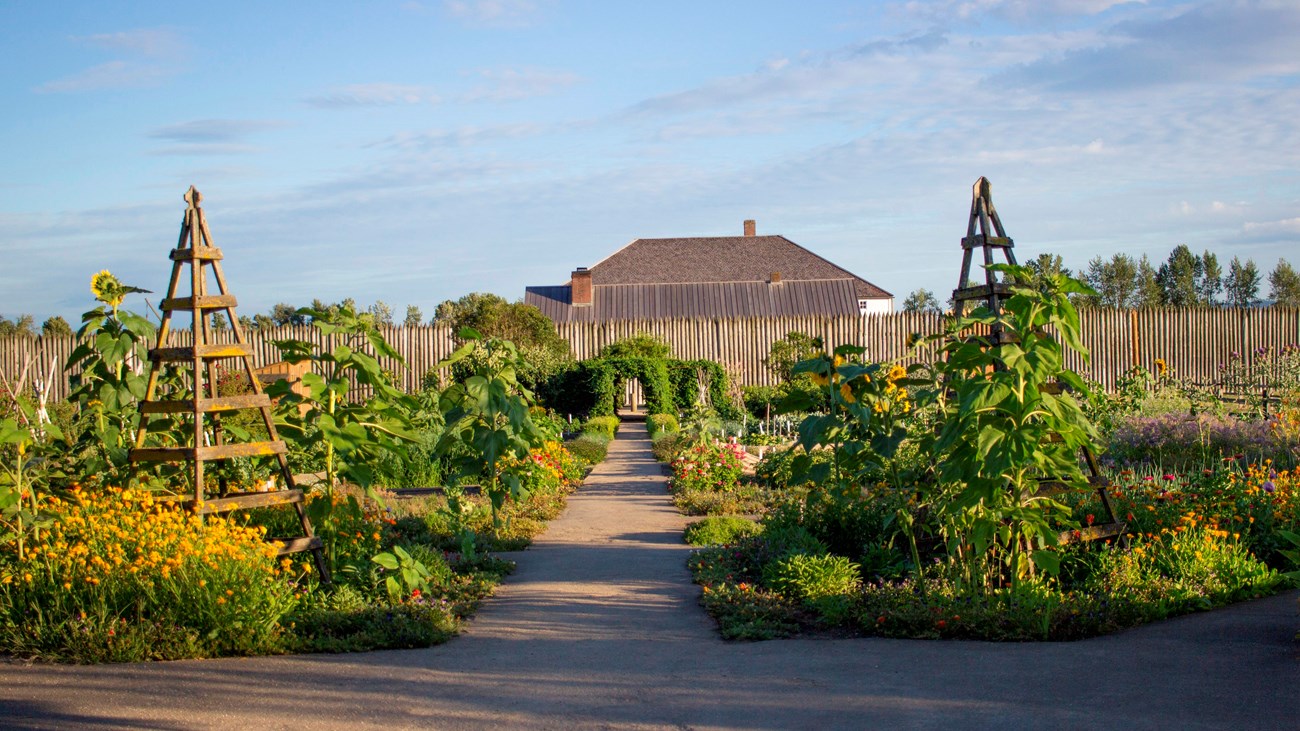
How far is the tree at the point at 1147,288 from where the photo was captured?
104 ft

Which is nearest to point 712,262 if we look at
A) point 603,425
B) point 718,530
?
point 603,425

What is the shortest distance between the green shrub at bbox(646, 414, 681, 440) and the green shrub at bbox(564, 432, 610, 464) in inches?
55.4

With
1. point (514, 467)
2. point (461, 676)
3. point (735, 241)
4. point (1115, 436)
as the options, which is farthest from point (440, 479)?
point (735, 241)

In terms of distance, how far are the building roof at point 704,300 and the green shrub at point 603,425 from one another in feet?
73.7

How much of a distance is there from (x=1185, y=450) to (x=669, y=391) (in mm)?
8604

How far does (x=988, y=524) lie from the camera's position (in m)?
4.61

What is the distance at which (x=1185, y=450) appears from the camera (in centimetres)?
927

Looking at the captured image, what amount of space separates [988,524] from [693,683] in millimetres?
1519

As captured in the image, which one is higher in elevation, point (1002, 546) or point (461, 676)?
point (1002, 546)

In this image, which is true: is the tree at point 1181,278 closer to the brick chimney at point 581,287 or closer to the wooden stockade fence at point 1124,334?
the wooden stockade fence at point 1124,334

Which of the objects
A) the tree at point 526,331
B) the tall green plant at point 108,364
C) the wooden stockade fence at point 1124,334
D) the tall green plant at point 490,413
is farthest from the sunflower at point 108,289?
the wooden stockade fence at point 1124,334

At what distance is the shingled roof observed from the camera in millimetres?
38406

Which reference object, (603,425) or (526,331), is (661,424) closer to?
(603,425)

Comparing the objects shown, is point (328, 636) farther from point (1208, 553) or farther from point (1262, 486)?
point (1262, 486)
